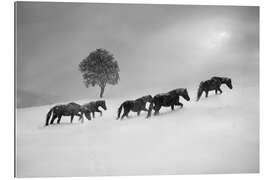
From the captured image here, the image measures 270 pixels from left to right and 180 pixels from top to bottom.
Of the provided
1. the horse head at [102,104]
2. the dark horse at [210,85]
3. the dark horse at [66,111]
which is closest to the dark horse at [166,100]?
the dark horse at [210,85]

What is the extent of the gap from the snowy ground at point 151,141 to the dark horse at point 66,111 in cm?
6

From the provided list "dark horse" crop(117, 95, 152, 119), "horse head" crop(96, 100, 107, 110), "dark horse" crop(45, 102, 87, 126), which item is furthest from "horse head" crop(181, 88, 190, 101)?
"dark horse" crop(45, 102, 87, 126)

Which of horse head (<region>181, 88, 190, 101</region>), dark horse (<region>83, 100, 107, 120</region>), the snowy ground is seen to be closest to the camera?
the snowy ground

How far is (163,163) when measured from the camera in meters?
4.89

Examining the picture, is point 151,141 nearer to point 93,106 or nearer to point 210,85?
point 93,106

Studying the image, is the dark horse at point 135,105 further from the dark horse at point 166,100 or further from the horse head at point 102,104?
the horse head at point 102,104

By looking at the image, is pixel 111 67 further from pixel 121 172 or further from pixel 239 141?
pixel 239 141

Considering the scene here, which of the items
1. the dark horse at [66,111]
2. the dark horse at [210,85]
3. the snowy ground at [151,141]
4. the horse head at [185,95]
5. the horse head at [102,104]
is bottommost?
the snowy ground at [151,141]

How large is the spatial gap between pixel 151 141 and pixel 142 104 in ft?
1.34

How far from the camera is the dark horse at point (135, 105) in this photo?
4.90m

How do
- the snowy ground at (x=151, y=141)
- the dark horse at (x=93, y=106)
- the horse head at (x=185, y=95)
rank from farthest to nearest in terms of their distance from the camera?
the horse head at (x=185, y=95) → the dark horse at (x=93, y=106) → the snowy ground at (x=151, y=141)

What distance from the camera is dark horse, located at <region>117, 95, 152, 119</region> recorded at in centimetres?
490

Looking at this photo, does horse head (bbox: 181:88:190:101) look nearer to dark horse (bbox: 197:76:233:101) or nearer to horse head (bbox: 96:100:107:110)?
dark horse (bbox: 197:76:233:101)

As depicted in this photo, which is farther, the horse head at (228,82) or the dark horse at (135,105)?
the horse head at (228,82)
